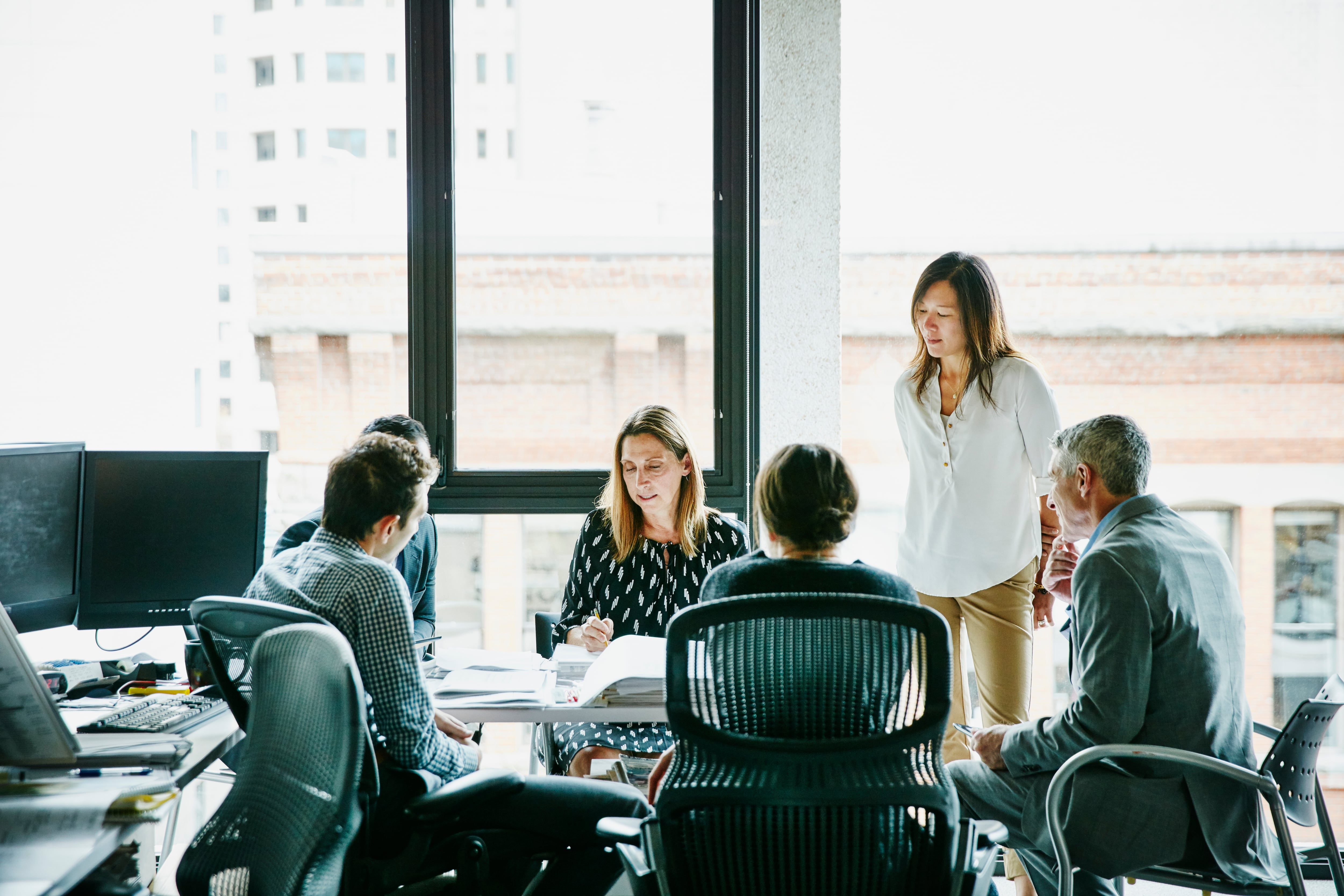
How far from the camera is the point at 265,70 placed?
3256mm

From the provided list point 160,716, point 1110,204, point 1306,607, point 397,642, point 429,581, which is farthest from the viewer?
point 1306,607

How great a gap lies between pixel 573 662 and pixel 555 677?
80 millimetres

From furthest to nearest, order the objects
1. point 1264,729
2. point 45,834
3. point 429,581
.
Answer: point 429,581
point 1264,729
point 45,834

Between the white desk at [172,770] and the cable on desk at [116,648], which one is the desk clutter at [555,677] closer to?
the white desk at [172,770]

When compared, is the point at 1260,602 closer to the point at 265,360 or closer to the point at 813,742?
the point at 813,742

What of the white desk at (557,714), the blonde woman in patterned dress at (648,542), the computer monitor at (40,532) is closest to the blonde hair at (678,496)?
the blonde woman in patterned dress at (648,542)

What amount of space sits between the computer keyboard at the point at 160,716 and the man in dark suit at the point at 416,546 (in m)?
0.65

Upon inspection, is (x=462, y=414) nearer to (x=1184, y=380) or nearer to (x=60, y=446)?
(x=60, y=446)

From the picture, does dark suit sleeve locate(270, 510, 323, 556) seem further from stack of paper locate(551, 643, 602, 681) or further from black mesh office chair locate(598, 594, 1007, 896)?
black mesh office chair locate(598, 594, 1007, 896)

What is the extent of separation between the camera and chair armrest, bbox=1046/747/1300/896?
1.70 metres

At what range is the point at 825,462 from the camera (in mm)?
1738

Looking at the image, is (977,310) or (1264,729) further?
(977,310)

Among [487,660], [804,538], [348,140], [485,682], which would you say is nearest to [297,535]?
[487,660]

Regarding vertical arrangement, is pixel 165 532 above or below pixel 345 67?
below
